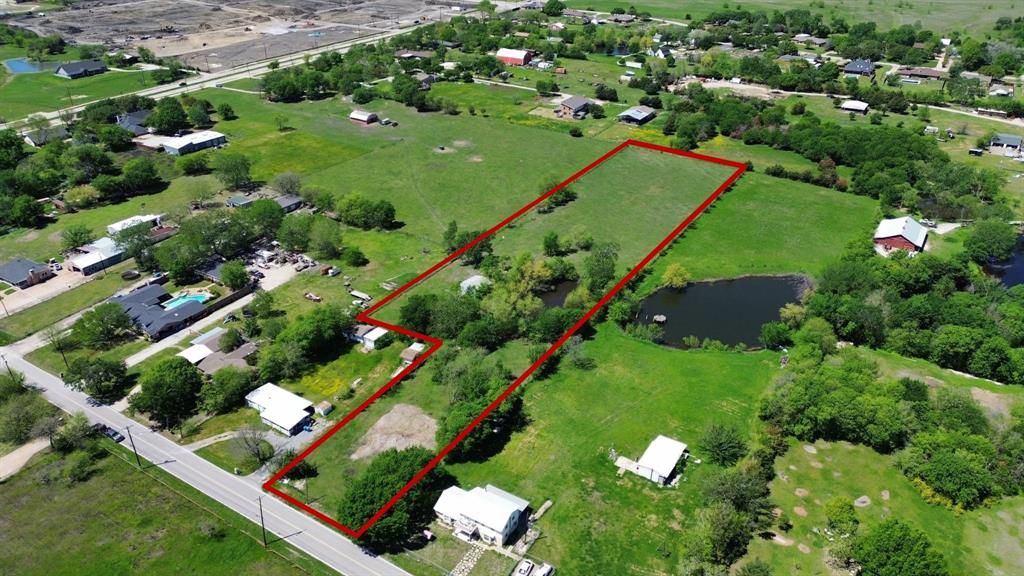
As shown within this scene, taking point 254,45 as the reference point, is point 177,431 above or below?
below

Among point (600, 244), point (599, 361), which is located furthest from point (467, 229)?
point (599, 361)

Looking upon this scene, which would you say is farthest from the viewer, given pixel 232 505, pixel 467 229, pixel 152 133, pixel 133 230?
pixel 152 133

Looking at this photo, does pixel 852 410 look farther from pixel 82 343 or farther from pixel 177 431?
pixel 82 343

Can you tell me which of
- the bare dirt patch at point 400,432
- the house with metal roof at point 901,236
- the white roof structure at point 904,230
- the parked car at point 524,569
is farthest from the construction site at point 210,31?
the parked car at point 524,569

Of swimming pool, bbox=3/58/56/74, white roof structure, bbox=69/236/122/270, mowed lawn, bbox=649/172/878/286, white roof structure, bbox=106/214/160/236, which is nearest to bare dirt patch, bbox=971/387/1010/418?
mowed lawn, bbox=649/172/878/286

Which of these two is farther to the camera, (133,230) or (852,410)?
(133,230)

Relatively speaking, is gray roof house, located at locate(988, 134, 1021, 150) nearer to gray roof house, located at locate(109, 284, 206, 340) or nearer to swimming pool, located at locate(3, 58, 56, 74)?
gray roof house, located at locate(109, 284, 206, 340)

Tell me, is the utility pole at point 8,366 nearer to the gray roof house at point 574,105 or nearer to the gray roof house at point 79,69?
the gray roof house at point 574,105

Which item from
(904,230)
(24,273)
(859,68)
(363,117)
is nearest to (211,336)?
(24,273)
